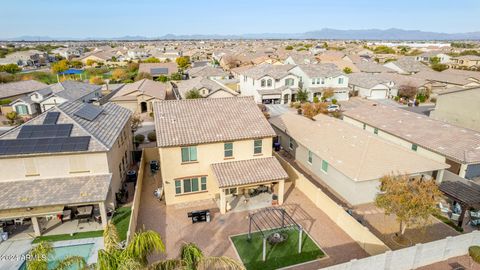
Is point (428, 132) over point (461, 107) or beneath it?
beneath

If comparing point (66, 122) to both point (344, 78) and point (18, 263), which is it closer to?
point (18, 263)

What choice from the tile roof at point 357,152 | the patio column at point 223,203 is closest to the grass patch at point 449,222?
the tile roof at point 357,152

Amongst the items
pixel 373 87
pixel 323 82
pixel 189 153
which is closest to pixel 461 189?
pixel 189 153

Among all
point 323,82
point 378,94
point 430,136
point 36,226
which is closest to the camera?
point 36,226

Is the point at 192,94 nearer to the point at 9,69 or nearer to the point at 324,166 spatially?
the point at 324,166

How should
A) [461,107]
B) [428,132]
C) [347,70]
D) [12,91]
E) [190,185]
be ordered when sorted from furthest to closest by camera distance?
[347,70] < [12,91] < [461,107] < [428,132] < [190,185]
